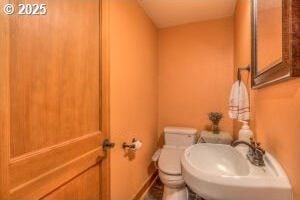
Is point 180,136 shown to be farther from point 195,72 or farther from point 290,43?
point 290,43

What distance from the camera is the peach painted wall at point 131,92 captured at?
1.51 meters

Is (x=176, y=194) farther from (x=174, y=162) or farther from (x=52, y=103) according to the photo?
(x=52, y=103)

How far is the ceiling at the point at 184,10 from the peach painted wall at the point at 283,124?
130 cm

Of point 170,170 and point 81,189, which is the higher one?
point 81,189

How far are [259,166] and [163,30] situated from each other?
7.30ft

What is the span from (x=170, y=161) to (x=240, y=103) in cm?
92

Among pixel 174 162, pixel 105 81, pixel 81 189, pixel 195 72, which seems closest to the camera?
pixel 81 189

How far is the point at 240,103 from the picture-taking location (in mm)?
1499

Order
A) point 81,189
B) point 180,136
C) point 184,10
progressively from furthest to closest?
point 180,136 < point 184,10 < point 81,189

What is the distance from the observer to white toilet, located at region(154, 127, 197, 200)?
1.76 metres

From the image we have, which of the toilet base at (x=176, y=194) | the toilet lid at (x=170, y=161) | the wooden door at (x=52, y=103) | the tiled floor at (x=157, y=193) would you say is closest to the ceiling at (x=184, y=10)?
the wooden door at (x=52, y=103)

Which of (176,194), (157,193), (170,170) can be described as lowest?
(157,193)

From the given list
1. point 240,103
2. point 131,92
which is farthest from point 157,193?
point 240,103

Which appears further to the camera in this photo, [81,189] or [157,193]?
[157,193]
